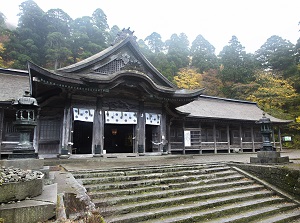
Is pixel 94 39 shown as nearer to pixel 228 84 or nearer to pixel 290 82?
pixel 228 84

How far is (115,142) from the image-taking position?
19766 millimetres

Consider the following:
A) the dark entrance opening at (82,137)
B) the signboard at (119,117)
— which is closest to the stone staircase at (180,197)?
the signboard at (119,117)

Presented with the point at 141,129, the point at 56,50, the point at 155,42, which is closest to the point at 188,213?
the point at 141,129

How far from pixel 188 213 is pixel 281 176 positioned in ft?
14.4

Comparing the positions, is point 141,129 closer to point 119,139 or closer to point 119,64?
point 119,64

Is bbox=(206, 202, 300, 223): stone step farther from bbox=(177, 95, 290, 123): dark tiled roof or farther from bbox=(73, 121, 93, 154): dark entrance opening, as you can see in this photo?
bbox=(73, 121, 93, 154): dark entrance opening

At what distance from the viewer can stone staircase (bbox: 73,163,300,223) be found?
4.99 m

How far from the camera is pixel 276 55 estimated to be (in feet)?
126

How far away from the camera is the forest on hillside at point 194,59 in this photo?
2927 centimetres

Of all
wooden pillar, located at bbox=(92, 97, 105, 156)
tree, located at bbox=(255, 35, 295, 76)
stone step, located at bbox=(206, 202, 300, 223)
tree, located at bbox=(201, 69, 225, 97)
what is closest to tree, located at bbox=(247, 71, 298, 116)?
tree, located at bbox=(201, 69, 225, 97)

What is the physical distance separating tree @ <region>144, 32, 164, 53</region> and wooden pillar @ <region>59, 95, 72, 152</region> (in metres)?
49.0

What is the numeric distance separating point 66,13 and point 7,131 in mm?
35868

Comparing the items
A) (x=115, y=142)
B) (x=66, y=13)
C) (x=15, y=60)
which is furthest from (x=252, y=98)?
(x=66, y=13)

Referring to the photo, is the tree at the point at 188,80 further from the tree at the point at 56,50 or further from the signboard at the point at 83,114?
the signboard at the point at 83,114
